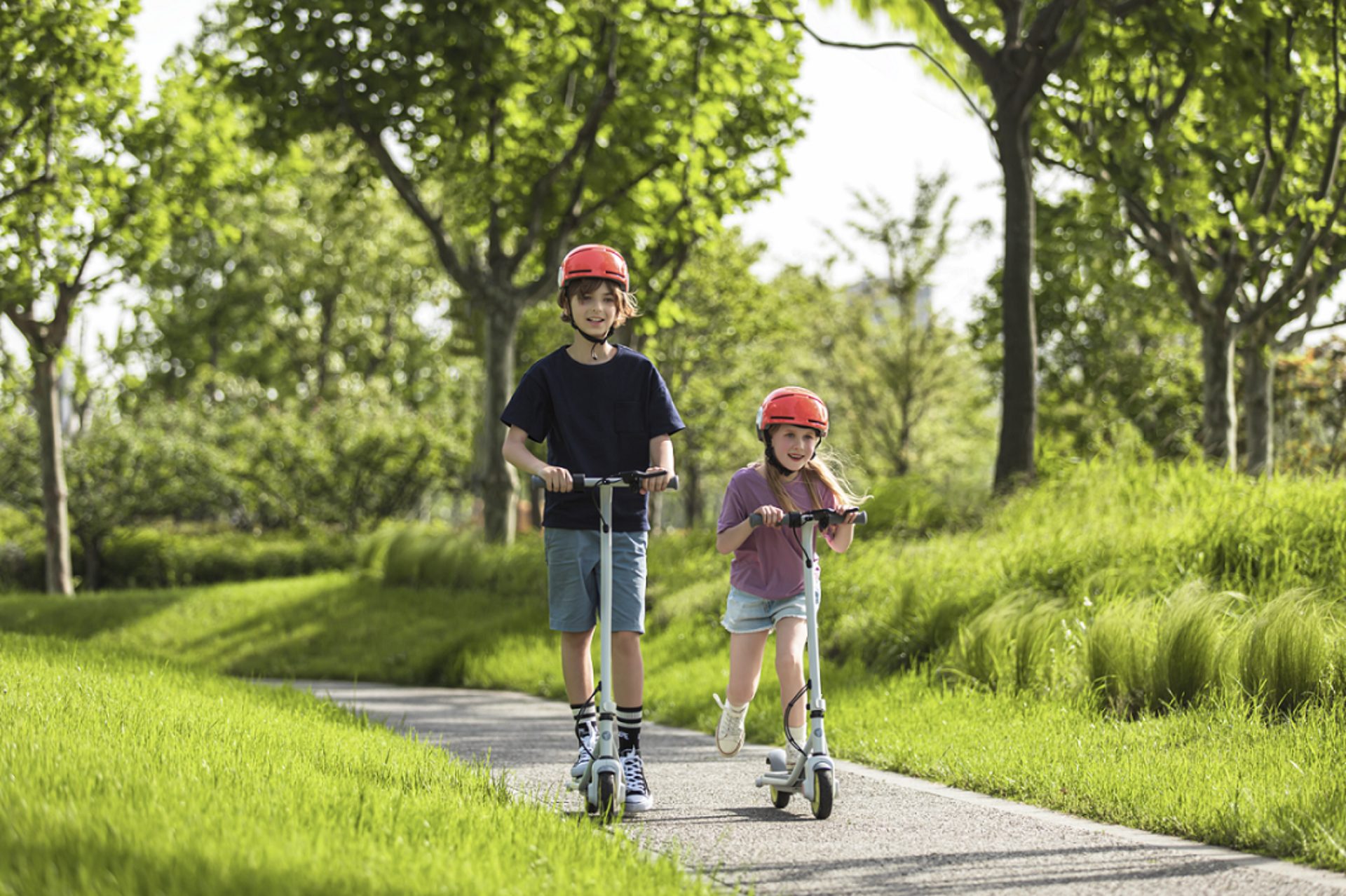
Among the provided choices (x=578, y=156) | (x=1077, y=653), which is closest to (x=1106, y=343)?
(x=578, y=156)

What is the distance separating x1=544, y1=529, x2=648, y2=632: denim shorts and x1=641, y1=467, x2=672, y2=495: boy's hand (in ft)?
0.88

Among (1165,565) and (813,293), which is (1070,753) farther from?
(813,293)

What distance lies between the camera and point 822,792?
5098 mm

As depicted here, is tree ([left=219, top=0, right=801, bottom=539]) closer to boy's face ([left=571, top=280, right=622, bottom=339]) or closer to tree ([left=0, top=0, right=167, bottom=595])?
tree ([left=0, top=0, right=167, bottom=595])

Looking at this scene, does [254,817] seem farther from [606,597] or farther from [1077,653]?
[1077,653]

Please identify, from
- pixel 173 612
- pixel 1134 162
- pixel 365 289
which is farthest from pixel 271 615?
pixel 365 289

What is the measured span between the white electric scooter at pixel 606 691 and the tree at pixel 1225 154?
7711mm

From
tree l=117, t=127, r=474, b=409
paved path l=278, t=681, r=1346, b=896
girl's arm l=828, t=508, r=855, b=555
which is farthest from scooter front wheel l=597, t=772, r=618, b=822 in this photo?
tree l=117, t=127, r=474, b=409

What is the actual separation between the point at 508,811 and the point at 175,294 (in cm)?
4480

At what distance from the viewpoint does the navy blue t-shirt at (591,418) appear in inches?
215

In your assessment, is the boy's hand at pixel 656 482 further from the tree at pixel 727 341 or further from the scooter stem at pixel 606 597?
the tree at pixel 727 341

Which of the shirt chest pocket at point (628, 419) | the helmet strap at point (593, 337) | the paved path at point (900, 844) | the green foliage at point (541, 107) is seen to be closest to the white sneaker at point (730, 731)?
the paved path at point (900, 844)

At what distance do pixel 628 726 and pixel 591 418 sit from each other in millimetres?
1263

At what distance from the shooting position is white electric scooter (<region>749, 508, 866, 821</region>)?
511 cm
